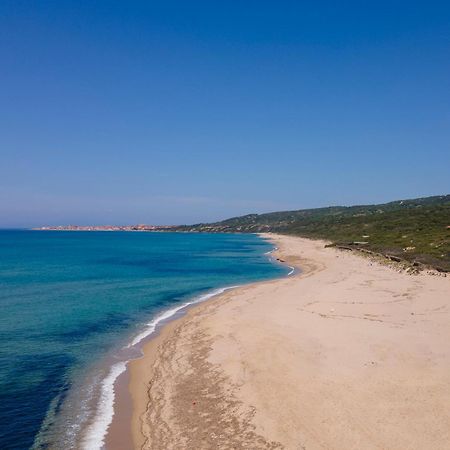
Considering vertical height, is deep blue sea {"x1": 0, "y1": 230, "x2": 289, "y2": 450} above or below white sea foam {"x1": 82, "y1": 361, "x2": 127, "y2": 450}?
A: above

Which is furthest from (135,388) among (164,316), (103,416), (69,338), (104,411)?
(164,316)

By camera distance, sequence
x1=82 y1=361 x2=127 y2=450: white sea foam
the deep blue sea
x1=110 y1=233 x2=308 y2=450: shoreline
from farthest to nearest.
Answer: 1. the deep blue sea
2. x1=110 y1=233 x2=308 y2=450: shoreline
3. x1=82 y1=361 x2=127 y2=450: white sea foam

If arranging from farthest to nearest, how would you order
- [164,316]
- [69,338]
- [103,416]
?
[164,316], [69,338], [103,416]

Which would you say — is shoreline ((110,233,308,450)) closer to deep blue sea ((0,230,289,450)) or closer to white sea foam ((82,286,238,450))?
white sea foam ((82,286,238,450))

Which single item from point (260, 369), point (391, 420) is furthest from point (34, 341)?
point (391, 420)

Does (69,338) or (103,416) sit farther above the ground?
(69,338)

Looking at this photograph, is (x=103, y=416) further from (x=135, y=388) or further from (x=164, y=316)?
(x=164, y=316)

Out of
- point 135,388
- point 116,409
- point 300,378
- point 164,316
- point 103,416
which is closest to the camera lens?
point 103,416

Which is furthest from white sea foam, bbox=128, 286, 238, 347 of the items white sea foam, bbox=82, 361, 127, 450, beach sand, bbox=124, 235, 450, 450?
white sea foam, bbox=82, 361, 127, 450
